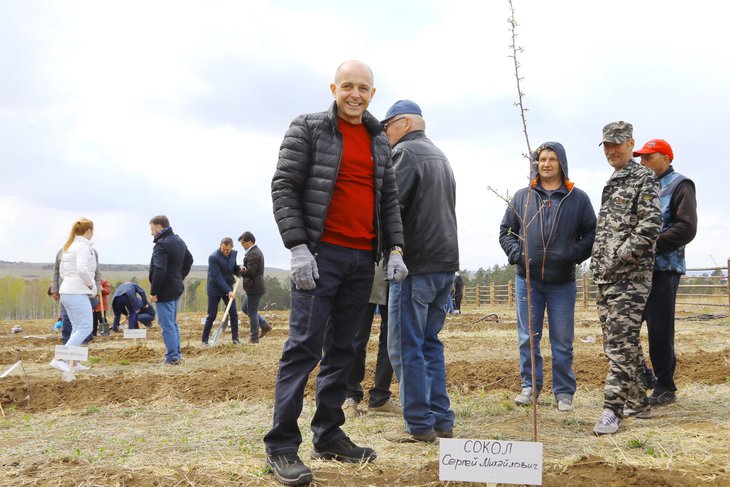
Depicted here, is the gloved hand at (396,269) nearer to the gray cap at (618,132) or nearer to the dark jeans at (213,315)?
the gray cap at (618,132)

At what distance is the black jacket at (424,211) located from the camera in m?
4.03

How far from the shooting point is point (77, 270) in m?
7.21

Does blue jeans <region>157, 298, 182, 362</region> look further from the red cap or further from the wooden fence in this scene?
Answer: the wooden fence

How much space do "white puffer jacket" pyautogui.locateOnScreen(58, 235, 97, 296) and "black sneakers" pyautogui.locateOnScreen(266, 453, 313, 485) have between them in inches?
192

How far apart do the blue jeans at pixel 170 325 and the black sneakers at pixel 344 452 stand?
17.4 feet

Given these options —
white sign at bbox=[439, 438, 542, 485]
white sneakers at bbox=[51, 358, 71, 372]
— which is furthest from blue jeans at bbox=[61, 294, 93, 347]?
white sign at bbox=[439, 438, 542, 485]

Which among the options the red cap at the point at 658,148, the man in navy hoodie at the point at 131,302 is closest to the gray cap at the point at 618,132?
the red cap at the point at 658,148

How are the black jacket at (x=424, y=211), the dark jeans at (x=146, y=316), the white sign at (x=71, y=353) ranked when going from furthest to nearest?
the dark jeans at (x=146, y=316)
the white sign at (x=71, y=353)
the black jacket at (x=424, y=211)

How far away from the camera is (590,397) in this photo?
563 cm

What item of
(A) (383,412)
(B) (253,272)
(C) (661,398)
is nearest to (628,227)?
(C) (661,398)

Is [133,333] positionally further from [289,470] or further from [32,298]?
[32,298]

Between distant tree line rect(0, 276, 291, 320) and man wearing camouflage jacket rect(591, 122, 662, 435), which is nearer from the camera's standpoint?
man wearing camouflage jacket rect(591, 122, 662, 435)

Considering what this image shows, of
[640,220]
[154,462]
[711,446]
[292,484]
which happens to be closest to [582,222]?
[640,220]

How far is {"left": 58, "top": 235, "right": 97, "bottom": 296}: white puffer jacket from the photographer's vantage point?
721 cm
